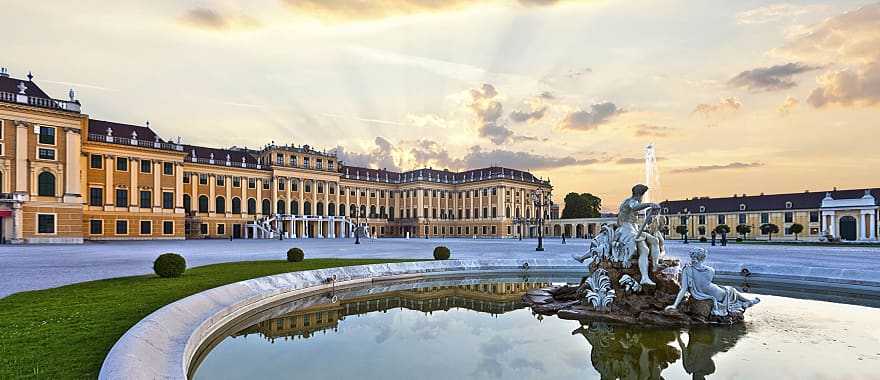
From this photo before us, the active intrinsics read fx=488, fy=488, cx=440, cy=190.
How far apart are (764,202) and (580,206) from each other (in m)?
33.7

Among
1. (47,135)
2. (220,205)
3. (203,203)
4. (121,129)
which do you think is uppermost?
(121,129)

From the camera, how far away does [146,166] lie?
56438 mm

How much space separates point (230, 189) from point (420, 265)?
56478 mm

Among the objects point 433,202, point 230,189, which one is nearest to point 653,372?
point 230,189

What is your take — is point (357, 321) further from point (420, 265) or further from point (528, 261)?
point (528, 261)

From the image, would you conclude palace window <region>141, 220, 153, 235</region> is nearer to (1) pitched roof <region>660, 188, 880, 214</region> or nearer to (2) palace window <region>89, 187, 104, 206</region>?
(2) palace window <region>89, 187, 104, 206</region>

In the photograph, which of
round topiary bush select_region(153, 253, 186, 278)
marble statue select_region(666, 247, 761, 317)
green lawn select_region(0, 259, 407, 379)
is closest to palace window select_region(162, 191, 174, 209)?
green lawn select_region(0, 259, 407, 379)

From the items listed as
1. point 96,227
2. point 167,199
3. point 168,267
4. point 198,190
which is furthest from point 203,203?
point 168,267

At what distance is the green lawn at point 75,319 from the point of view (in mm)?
5883

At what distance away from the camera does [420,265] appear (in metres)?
19.0

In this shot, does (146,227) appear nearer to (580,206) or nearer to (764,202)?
(580,206)

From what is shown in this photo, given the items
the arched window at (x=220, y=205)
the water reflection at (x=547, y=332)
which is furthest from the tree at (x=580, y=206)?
the water reflection at (x=547, y=332)

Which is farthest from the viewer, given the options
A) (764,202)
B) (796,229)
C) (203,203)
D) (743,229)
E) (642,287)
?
(764,202)

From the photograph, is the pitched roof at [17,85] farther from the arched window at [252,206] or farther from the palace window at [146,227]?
the arched window at [252,206]
